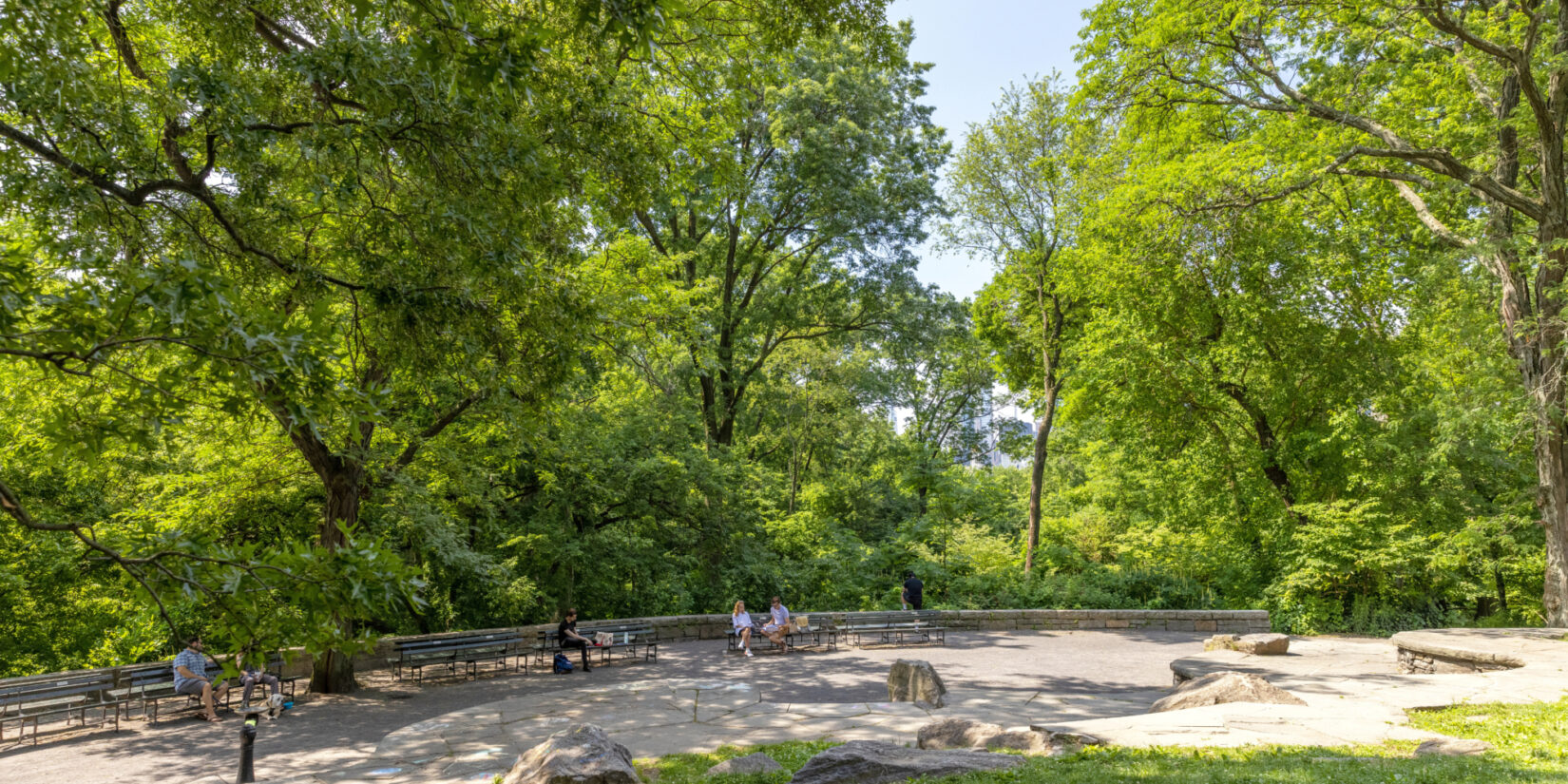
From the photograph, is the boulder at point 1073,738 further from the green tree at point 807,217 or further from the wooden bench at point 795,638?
the green tree at point 807,217

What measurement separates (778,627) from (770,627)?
0.52 feet

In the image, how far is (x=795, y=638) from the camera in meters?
17.0

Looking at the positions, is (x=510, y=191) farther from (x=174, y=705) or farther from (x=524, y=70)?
(x=174, y=705)

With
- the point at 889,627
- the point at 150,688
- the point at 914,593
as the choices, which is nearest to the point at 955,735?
the point at 889,627

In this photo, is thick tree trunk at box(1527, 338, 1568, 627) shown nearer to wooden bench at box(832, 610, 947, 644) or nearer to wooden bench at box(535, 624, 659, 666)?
wooden bench at box(832, 610, 947, 644)

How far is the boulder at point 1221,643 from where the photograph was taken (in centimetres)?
1493

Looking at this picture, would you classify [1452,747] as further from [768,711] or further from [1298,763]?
[768,711]

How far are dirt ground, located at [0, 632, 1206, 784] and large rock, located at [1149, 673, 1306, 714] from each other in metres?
2.19

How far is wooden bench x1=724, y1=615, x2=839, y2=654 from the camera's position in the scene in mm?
15609

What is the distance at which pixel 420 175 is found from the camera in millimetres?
6836

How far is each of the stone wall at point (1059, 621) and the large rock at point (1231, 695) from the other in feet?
28.2

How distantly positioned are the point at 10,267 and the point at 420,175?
163 inches

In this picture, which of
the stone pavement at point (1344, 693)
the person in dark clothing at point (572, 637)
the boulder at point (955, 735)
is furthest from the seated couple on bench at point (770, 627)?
the boulder at point (955, 735)

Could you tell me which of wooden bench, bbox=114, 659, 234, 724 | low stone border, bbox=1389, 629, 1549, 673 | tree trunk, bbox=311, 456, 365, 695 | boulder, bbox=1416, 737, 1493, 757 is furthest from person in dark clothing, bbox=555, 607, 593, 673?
low stone border, bbox=1389, 629, 1549, 673
